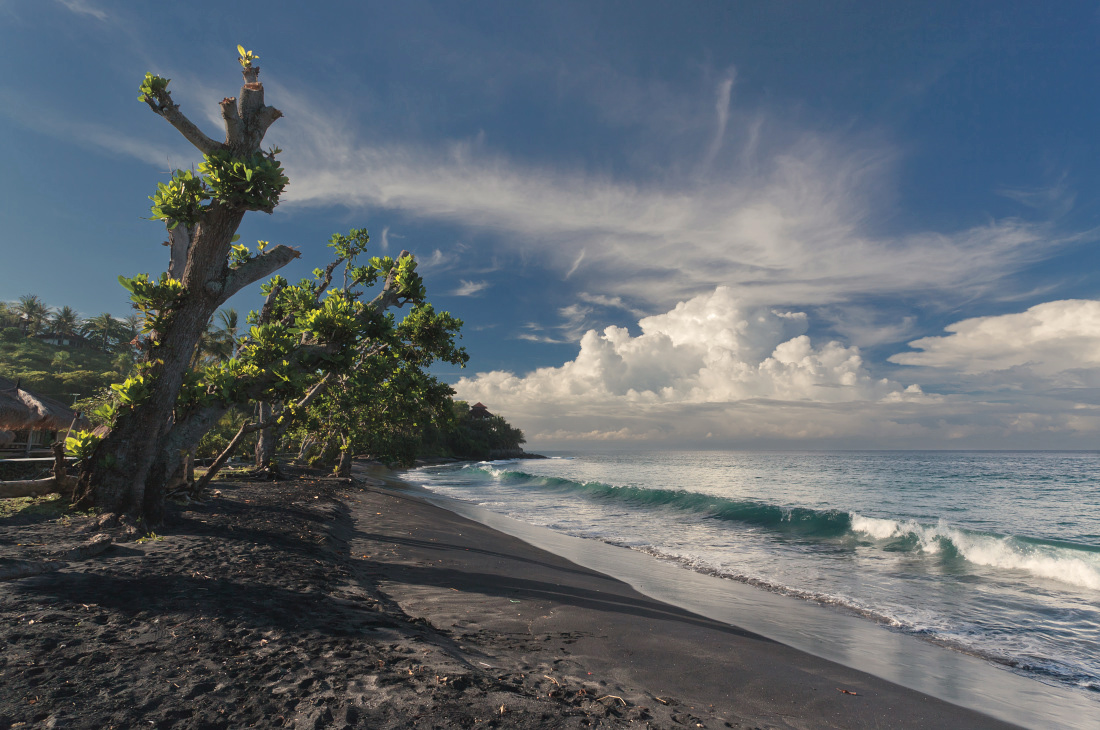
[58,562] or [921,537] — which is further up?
[58,562]

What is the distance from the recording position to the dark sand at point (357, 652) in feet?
9.92

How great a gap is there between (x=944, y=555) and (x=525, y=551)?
12967 mm

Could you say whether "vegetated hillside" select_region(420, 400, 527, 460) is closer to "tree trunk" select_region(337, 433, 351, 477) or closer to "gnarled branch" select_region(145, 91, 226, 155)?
"tree trunk" select_region(337, 433, 351, 477)

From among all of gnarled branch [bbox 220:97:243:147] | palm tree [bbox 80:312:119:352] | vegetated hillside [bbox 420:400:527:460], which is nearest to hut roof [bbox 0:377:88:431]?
gnarled branch [bbox 220:97:243:147]

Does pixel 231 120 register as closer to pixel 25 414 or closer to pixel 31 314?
pixel 25 414

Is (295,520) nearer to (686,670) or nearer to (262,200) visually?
(262,200)

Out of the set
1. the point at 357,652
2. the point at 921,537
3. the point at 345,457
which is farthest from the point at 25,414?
the point at 921,537

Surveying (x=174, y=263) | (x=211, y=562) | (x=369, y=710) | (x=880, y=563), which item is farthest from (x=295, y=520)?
(x=880, y=563)

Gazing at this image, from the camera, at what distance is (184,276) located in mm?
8109

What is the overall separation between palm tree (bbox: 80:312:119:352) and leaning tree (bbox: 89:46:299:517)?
10462 centimetres

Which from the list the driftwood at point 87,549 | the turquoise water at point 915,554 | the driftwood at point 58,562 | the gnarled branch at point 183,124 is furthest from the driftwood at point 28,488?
the turquoise water at point 915,554

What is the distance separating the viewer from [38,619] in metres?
3.71

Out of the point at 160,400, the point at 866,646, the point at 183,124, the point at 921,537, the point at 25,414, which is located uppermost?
the point at 183,124

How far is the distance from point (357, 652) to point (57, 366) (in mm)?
91518
